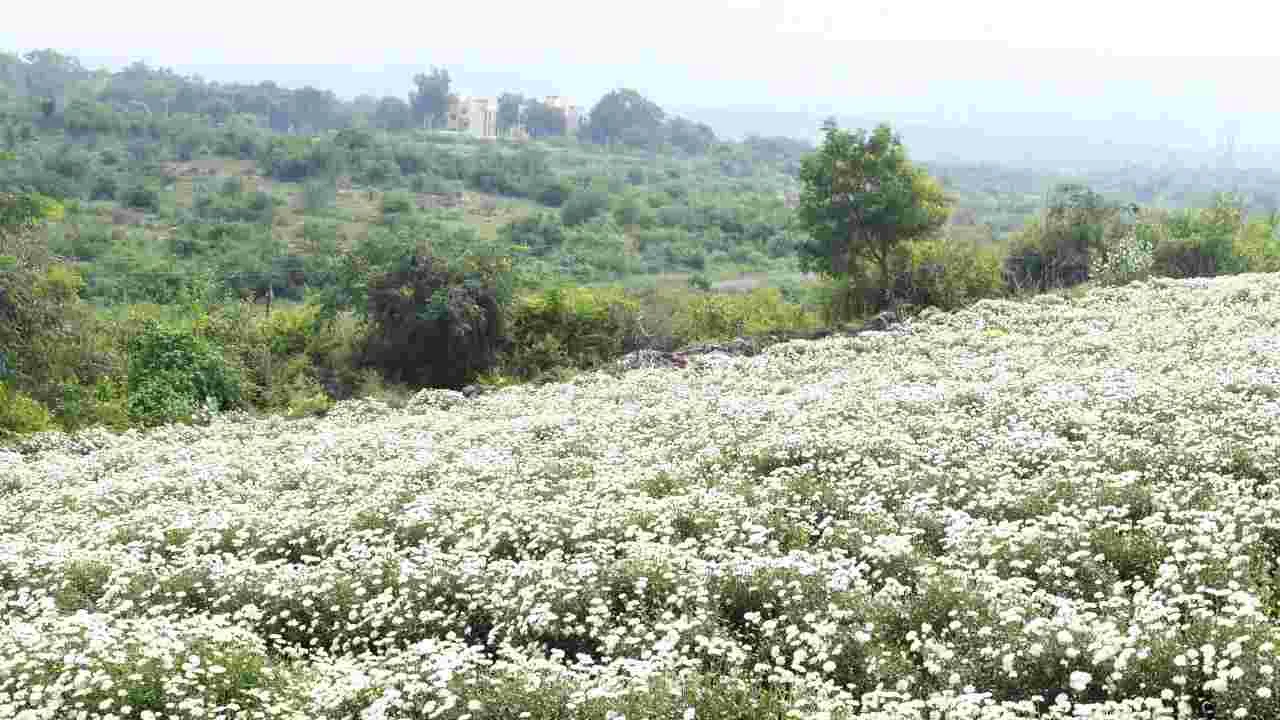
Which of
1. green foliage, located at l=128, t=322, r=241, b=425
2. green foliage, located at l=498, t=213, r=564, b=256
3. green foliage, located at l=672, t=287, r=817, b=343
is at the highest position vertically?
green foliage, located at l=672, t=287, r=817, b=343

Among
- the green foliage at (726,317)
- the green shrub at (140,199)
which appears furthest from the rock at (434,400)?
the green shrub at (140,199)

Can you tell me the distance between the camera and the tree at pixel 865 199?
113 feet

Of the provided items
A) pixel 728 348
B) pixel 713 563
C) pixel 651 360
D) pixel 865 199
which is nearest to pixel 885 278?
pixel 865 199

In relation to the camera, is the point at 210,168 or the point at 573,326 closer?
the point at 573,326

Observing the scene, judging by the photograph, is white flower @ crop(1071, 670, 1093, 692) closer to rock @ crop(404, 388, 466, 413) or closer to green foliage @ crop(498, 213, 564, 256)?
rock @ crop(404, 388, 466, 413)

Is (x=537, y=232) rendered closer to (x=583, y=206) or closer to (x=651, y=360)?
(x=583, y=206)

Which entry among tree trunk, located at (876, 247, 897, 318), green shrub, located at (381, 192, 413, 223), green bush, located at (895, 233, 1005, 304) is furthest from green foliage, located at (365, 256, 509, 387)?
green shrub, located at (381, 192, 413, 223)

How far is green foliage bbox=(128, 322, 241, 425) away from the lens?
83.7 feet

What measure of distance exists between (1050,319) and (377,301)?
16197 mm

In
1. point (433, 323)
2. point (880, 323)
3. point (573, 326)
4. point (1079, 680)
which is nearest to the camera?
point (1079, 680)

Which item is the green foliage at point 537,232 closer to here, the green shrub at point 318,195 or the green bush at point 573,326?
the green shrub at point 318,195

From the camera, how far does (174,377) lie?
2620 cm

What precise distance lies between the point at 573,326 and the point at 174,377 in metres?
9.98

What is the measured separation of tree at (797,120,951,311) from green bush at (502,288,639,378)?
790 centimetres
